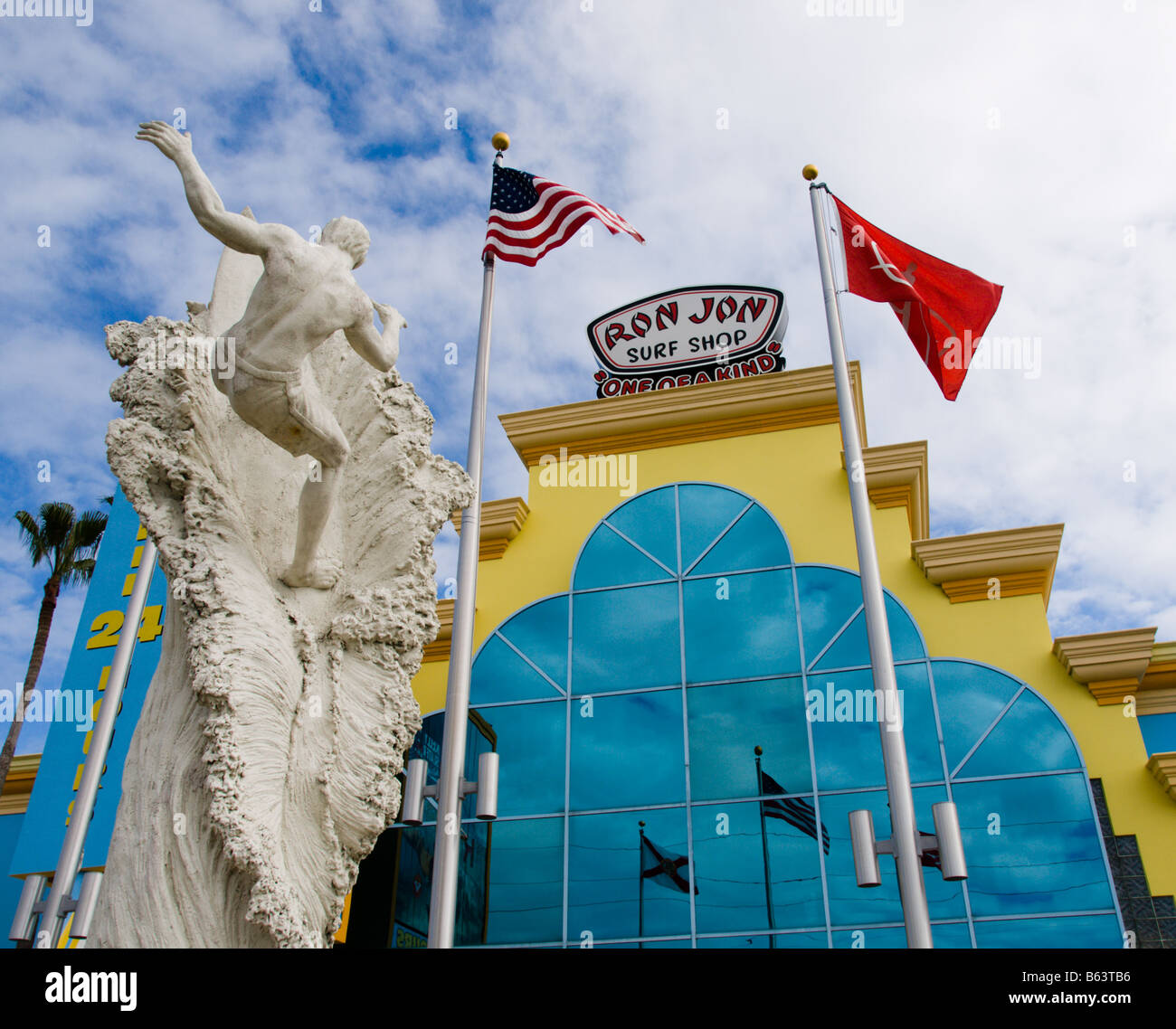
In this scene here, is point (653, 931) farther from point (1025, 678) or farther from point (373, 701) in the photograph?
point (373, 701)

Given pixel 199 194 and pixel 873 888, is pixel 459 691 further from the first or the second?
pixel 873 888

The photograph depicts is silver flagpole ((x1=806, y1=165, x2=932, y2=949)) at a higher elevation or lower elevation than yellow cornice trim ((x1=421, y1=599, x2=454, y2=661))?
→ lower

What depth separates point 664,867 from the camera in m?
12.1

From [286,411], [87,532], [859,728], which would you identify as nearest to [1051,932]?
[859,728]

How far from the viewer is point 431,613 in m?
5.21

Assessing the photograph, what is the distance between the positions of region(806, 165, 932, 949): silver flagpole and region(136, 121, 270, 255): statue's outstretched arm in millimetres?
5711

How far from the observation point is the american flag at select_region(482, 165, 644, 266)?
1056 cm

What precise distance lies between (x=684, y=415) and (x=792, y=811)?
20.4ft

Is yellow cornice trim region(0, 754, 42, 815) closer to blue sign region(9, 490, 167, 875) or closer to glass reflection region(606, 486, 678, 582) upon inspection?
blue sign region(9, 490, 167, 875)

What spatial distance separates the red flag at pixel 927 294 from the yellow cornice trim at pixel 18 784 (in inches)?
564

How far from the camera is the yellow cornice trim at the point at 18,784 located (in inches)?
607

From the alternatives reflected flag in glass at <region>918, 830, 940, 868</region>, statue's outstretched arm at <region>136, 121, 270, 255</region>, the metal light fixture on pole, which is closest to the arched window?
reflected flag in glass at <region>918, 830, 940, 868</region>
